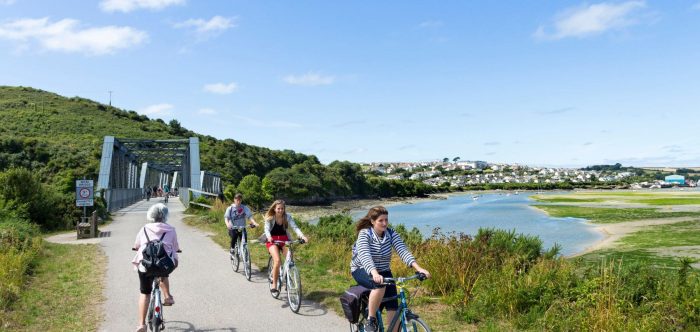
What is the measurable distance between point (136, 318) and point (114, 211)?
2566cm

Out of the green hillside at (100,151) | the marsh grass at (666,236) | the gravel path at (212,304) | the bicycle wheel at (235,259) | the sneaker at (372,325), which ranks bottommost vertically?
the marsh grass at (666,236)

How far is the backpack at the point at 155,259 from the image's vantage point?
18.6 ft

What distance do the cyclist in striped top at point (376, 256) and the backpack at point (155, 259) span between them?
2.16 metres

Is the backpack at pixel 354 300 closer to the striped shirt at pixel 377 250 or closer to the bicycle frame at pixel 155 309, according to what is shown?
the striped shirt at pixel 377 250

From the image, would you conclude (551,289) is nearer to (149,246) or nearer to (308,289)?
(308,289)

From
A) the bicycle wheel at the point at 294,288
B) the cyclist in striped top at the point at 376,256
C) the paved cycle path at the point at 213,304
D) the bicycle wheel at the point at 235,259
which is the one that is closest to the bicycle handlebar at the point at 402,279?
the cyclist in striped top at the point at 376,256

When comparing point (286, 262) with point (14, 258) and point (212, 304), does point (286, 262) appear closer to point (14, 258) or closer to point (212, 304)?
point (212, 304)

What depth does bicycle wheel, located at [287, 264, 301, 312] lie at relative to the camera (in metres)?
7.32

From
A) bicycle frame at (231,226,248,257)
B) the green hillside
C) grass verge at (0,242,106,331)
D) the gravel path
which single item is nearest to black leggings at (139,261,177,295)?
the gravel path

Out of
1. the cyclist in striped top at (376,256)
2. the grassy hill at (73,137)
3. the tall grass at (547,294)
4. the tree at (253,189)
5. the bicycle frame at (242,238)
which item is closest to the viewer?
the cyclist in striped top at (376,256)

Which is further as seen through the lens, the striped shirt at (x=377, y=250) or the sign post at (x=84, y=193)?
the sign post at (x=84, y=193)

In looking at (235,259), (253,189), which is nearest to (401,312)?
(235,259)

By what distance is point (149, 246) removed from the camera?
5.68m

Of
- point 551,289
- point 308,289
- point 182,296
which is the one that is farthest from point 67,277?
point 551,289
